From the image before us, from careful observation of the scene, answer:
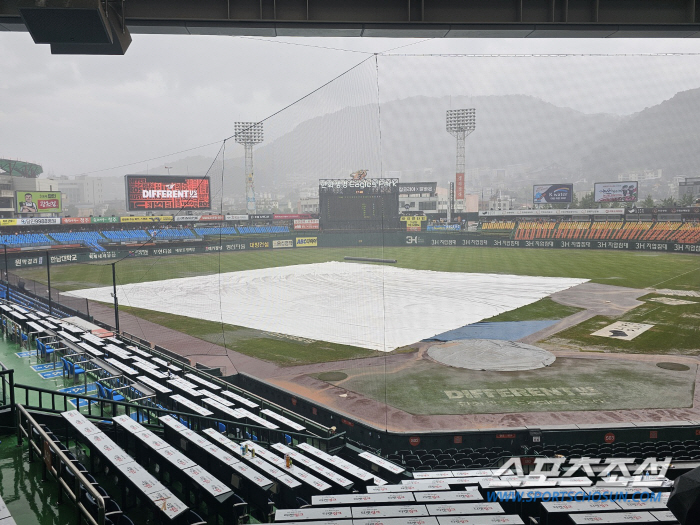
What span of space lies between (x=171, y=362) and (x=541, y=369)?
1250cm

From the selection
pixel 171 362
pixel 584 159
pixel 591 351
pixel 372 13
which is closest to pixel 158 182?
pixel 584 159

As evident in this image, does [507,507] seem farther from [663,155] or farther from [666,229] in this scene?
[666,229]

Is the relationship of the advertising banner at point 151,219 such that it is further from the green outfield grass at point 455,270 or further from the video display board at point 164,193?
the green outfield grass at point 455,270

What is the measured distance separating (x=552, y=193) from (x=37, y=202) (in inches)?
2511

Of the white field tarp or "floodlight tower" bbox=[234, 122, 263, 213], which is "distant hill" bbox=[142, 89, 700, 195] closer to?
"floodlight tower" bbox=[234, 122, 263, 213]

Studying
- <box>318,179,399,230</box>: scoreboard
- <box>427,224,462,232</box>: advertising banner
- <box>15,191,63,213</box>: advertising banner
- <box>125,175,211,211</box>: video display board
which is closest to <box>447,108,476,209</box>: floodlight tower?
<box>318,179,399,230</box>: scoreboard

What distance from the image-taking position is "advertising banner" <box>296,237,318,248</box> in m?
28.3

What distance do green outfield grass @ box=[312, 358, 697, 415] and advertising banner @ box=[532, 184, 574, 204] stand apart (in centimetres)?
4680

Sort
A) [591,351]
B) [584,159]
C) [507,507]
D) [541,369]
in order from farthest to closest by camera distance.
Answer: [584,159], [591,351], [541,369], [507,507]

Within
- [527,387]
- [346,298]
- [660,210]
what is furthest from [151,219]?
[660,210]

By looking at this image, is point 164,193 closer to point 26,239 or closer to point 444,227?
point 26,239

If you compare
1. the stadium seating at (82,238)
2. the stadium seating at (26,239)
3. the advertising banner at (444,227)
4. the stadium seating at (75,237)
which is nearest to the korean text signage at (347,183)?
the advertising banner at (444,227)

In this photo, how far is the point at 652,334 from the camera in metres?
22.5

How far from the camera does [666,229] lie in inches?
2165
